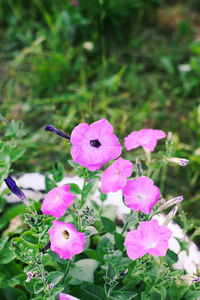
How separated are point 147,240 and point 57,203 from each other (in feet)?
0.56

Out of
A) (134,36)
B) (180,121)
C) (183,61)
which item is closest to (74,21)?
(134,36)

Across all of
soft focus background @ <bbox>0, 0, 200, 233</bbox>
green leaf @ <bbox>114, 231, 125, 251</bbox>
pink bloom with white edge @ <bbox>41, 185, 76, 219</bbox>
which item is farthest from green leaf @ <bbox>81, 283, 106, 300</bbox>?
soft focus background @ <bbox>0, 0, 200, 233</bbox>

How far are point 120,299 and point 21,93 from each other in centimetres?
130

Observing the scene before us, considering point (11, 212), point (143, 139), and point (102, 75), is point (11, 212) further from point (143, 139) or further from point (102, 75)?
point (102, 75)

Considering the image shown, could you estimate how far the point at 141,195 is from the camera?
649 mm

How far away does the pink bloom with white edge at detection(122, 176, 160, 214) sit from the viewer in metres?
0.64

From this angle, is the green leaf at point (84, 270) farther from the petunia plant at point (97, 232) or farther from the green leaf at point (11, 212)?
the green leaf at point (11, 212)

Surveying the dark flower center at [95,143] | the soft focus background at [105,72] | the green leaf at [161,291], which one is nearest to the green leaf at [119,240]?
the green leaf at [161,291]

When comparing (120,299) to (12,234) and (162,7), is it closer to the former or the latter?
(12,234)

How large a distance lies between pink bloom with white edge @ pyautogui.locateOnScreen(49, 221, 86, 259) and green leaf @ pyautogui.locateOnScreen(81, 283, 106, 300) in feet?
0.61

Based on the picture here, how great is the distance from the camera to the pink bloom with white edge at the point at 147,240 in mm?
598

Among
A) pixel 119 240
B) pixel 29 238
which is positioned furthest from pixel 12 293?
pixel 119 240

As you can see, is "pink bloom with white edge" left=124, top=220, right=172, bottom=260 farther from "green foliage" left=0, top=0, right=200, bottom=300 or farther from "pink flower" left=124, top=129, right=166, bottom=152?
"green foliage" left=0, top=0, right=200, bottom=300

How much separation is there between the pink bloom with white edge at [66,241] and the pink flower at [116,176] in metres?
0.09
